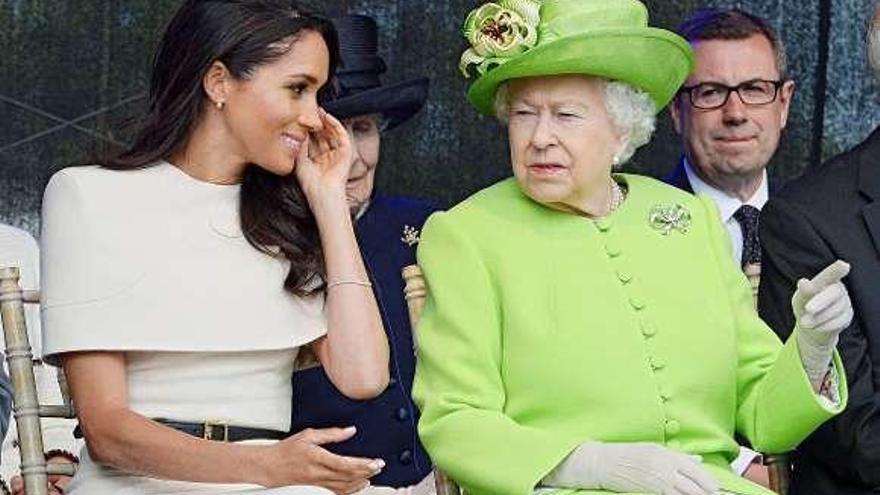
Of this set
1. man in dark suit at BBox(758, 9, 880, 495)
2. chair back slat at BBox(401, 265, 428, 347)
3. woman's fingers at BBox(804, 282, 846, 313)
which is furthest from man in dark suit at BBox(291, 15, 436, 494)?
woman's fingers at BBox(804, 282, 846, 313)

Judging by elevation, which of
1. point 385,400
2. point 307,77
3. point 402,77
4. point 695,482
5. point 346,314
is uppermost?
point 307,77

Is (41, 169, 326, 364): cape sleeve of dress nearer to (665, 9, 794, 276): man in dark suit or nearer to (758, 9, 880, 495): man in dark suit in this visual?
(758, 9, 880, 495): man in dark suit

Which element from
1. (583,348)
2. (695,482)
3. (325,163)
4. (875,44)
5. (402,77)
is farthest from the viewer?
(402,77)


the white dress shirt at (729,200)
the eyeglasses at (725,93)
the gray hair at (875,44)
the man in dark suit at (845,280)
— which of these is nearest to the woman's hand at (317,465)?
the man in dark suit at (845,280)

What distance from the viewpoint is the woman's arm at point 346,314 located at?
539 centimetres

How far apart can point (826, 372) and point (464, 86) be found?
1.96m

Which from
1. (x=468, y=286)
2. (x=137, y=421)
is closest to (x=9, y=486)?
(x=137, y=421)

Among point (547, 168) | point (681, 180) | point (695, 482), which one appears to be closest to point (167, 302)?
point (547, 168)

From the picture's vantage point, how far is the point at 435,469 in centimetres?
534

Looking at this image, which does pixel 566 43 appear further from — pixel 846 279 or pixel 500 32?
pixel 846 279

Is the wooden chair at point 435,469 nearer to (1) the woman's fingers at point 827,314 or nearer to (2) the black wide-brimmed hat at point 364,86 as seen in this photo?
(1) the woman's fingers at point 827,314

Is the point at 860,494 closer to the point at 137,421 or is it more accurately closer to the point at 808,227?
the point at 808,227

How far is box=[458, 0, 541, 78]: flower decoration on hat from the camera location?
5348mm

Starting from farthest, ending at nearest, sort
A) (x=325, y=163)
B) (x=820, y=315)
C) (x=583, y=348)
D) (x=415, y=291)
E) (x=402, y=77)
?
1. (x=402, y=77)
2. (x=325, y=163)
3. (x=415, y=291)
4. (x=583, y=348)
5. (x=820, y=315)
